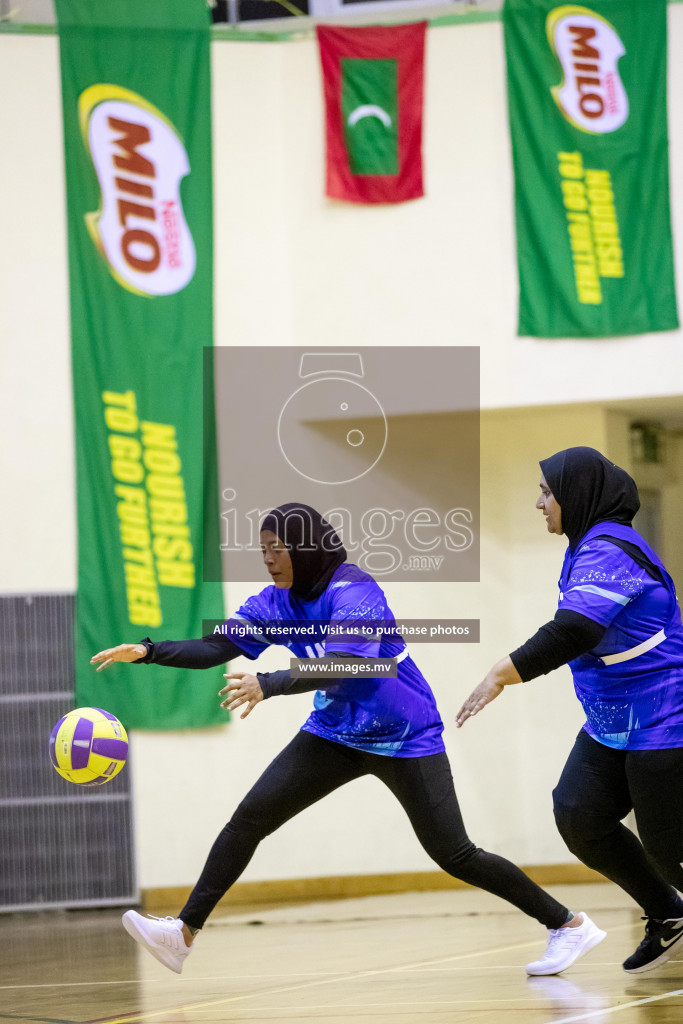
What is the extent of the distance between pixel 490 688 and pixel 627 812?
993mm

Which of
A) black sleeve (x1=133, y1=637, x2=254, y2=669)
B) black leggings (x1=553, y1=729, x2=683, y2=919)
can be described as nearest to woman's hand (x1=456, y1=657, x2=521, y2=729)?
black leggings (x1=553, y1=729, x2=683, y2=919)

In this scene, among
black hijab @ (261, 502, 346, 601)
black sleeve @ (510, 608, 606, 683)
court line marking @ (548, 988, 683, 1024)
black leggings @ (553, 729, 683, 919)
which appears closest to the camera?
court line marking @ (548, 988, 683, 1024)

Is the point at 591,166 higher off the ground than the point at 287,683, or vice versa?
the point at 591,166

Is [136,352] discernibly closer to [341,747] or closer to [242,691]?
[341,747]

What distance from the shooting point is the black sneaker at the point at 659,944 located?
4.79 m

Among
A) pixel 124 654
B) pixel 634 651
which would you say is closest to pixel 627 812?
pixel 634 651

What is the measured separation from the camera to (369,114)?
8.64 metres

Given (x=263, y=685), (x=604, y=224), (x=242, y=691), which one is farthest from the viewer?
(x=604, y=224)

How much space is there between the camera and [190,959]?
20.4 feet

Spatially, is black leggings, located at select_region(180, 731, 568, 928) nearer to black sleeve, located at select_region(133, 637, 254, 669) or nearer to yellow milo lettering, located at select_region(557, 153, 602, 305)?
black sleeve, located at select_region(133, 637, 254, 669)

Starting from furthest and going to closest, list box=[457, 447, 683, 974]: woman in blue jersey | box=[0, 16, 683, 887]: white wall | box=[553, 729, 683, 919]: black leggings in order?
box=[0, 16, 683, 887]: white wall → box=[553, 729, 683, 919]: black leggings → box=[457, 447, 683, 974]: woman in blue jersey

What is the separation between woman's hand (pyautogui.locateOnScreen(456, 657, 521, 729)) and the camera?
4.15 m

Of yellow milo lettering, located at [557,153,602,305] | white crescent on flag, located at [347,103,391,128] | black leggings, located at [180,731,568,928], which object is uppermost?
white crescent on flag, located at [347,103,391,128]

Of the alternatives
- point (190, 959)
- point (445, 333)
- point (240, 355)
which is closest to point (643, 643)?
point (190, 959)
